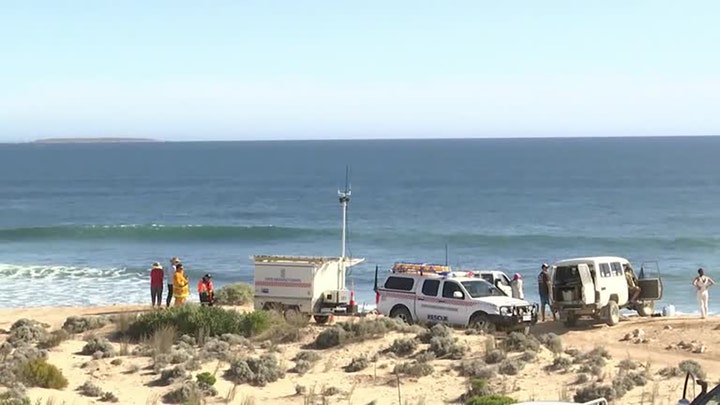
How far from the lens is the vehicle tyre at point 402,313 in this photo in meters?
23.4

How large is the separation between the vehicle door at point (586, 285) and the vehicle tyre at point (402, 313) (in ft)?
15.3

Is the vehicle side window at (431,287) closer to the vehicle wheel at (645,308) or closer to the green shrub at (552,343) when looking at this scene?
the green shrub at (552,343)

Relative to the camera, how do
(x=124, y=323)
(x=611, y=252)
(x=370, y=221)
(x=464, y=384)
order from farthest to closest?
1. (x=370, y=221)
2. (x=611, y=252)
3. (x=124, y=323)
4. (x=464, y=384)

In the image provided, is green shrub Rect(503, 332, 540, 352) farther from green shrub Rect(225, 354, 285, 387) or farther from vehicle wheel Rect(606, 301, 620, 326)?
vehicle wheel Rect(606, 301, 620, 326)

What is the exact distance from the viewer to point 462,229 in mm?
63562

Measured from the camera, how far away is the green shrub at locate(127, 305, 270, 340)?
67.8 feet

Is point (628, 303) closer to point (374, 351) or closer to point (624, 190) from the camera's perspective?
point (374, 351)

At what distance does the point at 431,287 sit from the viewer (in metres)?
23.2

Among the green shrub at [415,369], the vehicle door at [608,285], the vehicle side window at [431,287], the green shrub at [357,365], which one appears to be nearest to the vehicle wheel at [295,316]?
the vehicle side window at [431,287]

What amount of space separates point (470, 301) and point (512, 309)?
0.99 metres

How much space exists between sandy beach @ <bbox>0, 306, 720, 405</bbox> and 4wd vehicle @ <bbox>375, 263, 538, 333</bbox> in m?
1.36

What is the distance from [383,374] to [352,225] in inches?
1963

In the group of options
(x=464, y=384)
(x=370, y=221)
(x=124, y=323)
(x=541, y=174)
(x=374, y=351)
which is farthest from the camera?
(x=541, y=174)

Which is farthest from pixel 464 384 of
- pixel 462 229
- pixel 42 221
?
pixel 42 221
